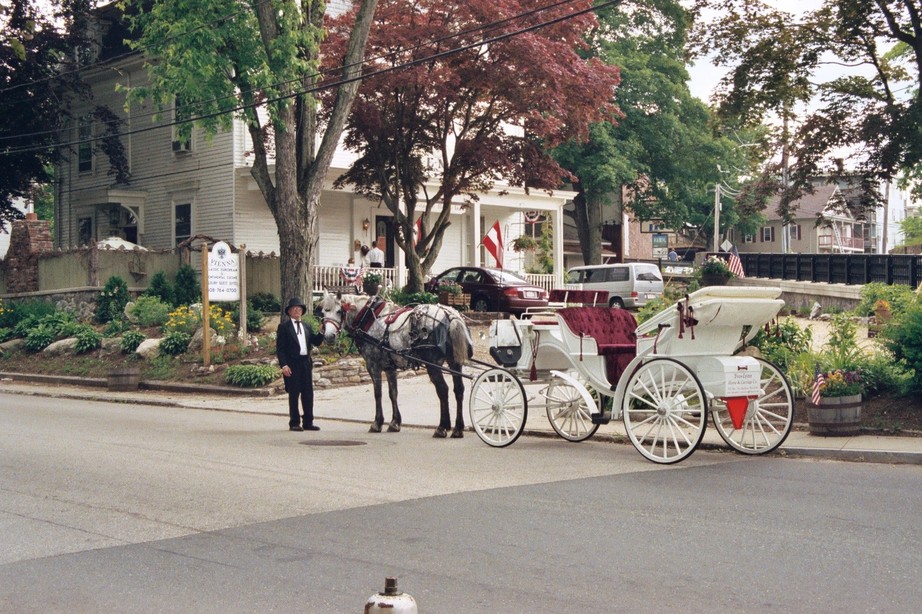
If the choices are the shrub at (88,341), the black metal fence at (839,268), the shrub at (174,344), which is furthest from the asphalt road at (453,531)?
the black metal fence at (839,268)

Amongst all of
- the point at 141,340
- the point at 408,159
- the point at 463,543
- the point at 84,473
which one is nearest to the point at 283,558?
the point at 463,543

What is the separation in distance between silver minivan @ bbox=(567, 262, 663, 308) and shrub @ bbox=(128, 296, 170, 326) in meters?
15.4

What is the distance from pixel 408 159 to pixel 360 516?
21388mm

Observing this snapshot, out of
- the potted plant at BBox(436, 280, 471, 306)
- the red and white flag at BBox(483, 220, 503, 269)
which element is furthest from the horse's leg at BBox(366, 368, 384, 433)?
the potted plant at BBox(436, 280, 471, 306)

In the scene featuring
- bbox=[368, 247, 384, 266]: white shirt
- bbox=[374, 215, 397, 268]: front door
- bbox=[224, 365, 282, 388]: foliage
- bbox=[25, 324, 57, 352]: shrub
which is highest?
bbox=[374, 215, 397, 268]: front door

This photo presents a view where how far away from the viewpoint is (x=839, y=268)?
37.4 m

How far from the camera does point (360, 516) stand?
28.9 ft

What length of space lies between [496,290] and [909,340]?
18016 millimetres

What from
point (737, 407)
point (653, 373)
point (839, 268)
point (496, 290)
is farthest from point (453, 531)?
point (839, 268)

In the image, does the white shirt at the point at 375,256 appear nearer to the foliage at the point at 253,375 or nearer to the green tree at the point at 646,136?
the foliage at the point at 253,375

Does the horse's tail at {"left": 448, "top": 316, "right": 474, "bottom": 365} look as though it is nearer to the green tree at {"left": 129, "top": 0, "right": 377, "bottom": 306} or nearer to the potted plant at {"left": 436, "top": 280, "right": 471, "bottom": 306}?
the green tree at {"left": 129, "top": 0, "right": 377, "bottom": 306}

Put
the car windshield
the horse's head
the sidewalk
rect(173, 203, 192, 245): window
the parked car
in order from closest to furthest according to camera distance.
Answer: the sidewalk
the horse's head
the parked car
the car windshield
rect(173, 203, 192, 245): window

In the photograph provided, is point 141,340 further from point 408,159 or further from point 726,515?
point 726,515

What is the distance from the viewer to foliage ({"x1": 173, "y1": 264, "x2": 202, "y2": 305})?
30125 mm
